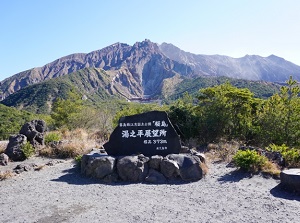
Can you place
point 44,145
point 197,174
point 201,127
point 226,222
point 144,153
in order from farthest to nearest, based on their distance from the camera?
point 201,127, point 44,145, point 144,153, point 197,174, point 226,222

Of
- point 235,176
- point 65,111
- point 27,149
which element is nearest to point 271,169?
point 235,176

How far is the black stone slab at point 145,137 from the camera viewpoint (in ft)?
28.9

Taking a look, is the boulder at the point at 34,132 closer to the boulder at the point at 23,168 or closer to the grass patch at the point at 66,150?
the grass patch at the point at 66,150

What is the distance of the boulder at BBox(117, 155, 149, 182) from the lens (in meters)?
7.76

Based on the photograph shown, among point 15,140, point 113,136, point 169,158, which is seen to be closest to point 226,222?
point 169,158

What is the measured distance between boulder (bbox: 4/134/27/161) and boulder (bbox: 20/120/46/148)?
469mm

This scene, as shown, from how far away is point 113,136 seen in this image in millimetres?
8922

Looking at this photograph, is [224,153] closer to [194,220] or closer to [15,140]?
[194,220]

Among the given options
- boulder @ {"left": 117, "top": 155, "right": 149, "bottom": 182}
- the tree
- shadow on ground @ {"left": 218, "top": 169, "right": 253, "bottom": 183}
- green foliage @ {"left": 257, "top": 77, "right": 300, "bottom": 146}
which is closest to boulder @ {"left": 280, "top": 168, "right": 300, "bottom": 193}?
shadow on ground @ {"left": 218, "top": 169, "right": 253, "bottom": 183}

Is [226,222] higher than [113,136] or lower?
lower

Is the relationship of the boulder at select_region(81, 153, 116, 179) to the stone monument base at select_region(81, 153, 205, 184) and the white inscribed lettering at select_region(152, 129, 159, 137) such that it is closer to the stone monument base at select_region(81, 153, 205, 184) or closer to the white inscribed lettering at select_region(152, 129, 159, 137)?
the stone monument base at select_region(81, 153, 205, 184)

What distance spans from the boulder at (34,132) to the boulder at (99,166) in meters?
3.87

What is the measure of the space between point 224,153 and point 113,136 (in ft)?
13.0

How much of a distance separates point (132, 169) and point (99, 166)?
38.8 inches
